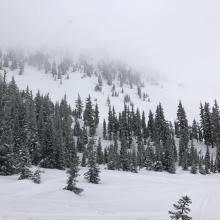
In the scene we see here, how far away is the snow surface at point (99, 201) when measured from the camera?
64.8ft

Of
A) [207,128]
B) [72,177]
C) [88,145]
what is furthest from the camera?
[207,128]

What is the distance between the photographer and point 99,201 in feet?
85.5

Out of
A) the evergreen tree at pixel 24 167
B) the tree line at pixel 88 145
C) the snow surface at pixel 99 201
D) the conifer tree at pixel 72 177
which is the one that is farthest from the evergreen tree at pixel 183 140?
the conifer tree at pixel 72 177

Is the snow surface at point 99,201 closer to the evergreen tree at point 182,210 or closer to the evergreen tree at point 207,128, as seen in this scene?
the evergreen tree at point 182,210

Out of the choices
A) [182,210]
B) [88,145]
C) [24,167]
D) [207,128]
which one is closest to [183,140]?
[207,128]

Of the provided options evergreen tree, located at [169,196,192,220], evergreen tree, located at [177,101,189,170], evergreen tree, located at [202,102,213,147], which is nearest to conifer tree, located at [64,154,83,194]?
evergreen tree, located at [169,196,192,220]

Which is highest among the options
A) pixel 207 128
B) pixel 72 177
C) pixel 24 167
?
pixel 207 128

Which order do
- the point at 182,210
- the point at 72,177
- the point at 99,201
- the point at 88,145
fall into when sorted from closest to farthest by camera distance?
the point at 182,210 → the point at 99,201 → the point at 72,177 → the point at 88,145

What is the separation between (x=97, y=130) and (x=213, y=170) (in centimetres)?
5795

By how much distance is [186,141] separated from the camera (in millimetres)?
86625

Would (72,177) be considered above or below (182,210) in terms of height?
above

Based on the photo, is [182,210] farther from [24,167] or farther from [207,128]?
[207,128]

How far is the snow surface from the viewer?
19.8 metres

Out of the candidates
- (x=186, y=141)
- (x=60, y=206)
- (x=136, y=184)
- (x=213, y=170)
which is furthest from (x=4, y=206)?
(x=186, y=141)
